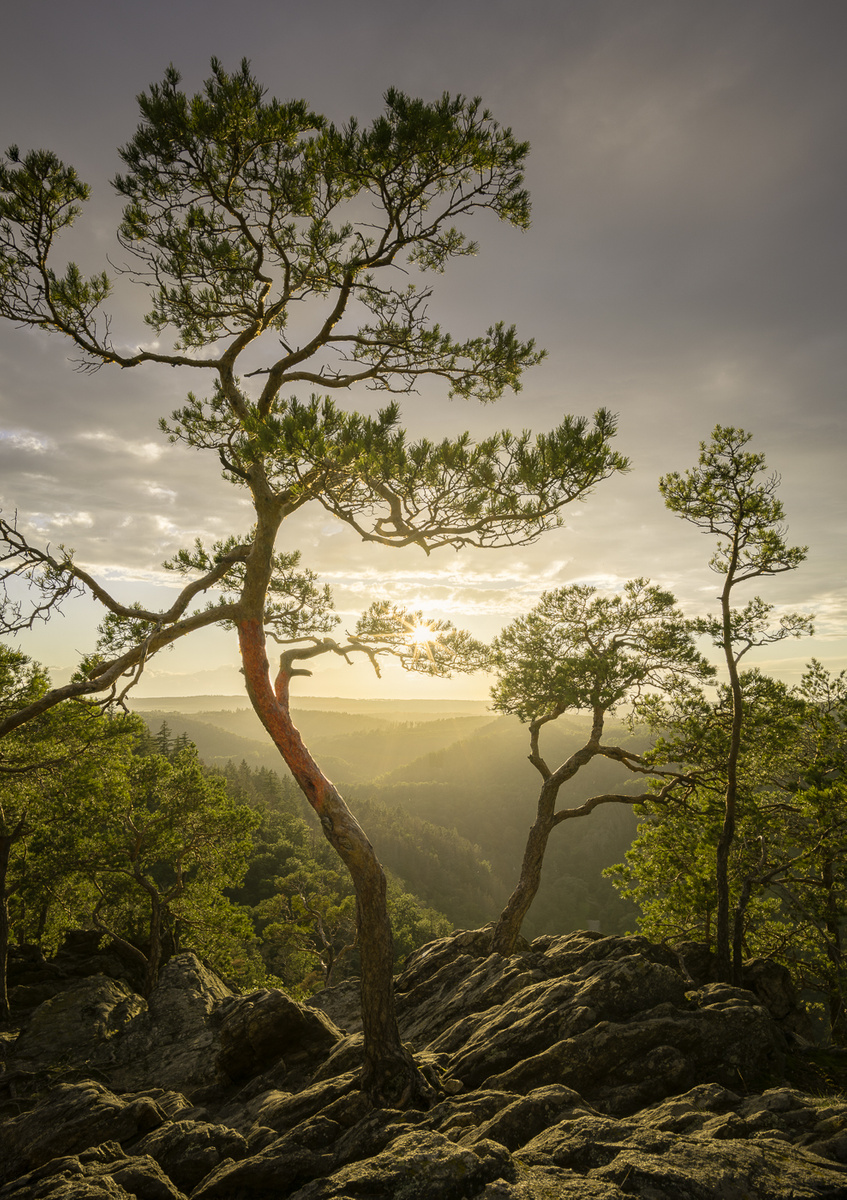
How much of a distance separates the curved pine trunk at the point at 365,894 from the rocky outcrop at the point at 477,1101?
0.45m

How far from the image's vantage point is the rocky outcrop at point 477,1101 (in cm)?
496

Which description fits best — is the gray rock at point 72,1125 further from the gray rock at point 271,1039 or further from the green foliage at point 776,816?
the green foliage at point 776,816

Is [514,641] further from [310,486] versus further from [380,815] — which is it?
[380,815]

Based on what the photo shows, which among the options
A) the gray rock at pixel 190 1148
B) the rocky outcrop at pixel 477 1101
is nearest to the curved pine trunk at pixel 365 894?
the rocky outcrop at pixel 477 1101

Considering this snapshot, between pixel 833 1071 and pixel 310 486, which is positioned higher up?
pixel 310 486

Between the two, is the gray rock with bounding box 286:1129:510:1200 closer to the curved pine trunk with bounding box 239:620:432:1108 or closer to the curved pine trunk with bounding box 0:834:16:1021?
the curved pine trunk with bounding box 239:620:432:1108

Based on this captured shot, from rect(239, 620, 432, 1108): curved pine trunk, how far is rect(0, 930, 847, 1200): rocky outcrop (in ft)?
1.47

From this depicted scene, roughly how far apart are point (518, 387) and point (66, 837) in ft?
70.3

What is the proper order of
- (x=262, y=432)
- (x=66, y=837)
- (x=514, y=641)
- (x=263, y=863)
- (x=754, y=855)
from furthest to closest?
(x=263, y=863) < (x=66, y=837) < (x=514, y=641) < (x=754, y=855) < (x=262, y=432)

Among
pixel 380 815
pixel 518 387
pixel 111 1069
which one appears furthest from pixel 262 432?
pixel 380 815

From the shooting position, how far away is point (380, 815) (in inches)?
5413

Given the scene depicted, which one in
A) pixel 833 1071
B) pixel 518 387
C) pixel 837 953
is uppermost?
pixel 518 387

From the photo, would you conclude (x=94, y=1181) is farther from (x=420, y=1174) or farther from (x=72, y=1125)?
(x=420, y=1174)

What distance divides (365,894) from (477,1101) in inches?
115
